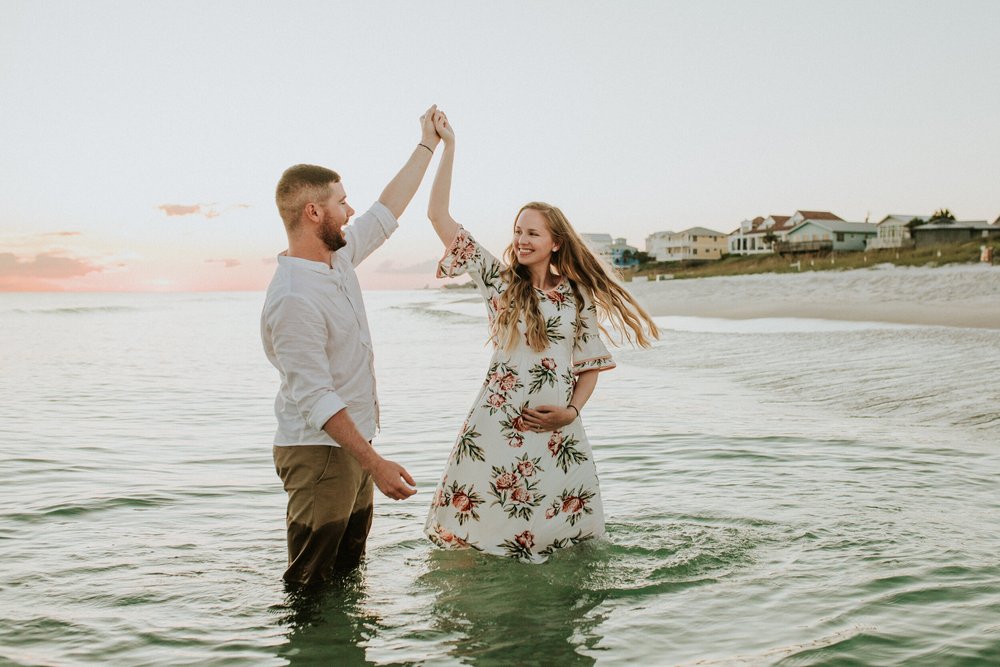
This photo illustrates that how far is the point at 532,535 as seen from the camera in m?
4.68

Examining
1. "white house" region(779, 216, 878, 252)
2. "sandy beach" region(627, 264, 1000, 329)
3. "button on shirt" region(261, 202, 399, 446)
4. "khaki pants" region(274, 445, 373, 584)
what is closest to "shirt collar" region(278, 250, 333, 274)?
"button on shirt" region(261, 202, 399, 446)

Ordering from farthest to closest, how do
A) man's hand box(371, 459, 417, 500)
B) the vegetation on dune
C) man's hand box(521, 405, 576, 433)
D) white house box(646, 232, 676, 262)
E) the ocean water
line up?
white house box(646, 232, 676, 262)
the vegetation on dune
man's hand box(521, 405, 576, 433)
the ocean water
man's hand box(371, 459, 417, 500)

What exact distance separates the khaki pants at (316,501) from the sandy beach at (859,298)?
17.3 m

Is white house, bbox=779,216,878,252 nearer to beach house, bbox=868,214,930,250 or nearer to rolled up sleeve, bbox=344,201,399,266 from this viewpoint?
beach house, bbox=868,214,930,250

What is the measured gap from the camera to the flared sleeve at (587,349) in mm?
4812

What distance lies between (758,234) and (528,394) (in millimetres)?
103855

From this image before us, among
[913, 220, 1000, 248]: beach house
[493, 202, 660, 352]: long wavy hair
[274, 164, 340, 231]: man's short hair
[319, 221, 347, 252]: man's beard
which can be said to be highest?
[913, 220, 1000, 248]: beach house

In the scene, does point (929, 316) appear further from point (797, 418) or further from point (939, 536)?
point (939, 536)

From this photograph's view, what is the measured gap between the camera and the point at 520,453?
4.66 meters

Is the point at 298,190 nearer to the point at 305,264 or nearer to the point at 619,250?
the point at 305,264

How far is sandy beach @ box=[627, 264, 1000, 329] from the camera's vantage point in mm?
21781

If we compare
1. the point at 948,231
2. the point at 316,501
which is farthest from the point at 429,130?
the point at 948,231

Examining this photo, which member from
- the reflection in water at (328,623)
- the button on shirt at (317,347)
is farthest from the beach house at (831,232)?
the button on shirt at (317,347)

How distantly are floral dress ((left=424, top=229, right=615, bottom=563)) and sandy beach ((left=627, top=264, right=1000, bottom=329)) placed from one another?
1598 cm
